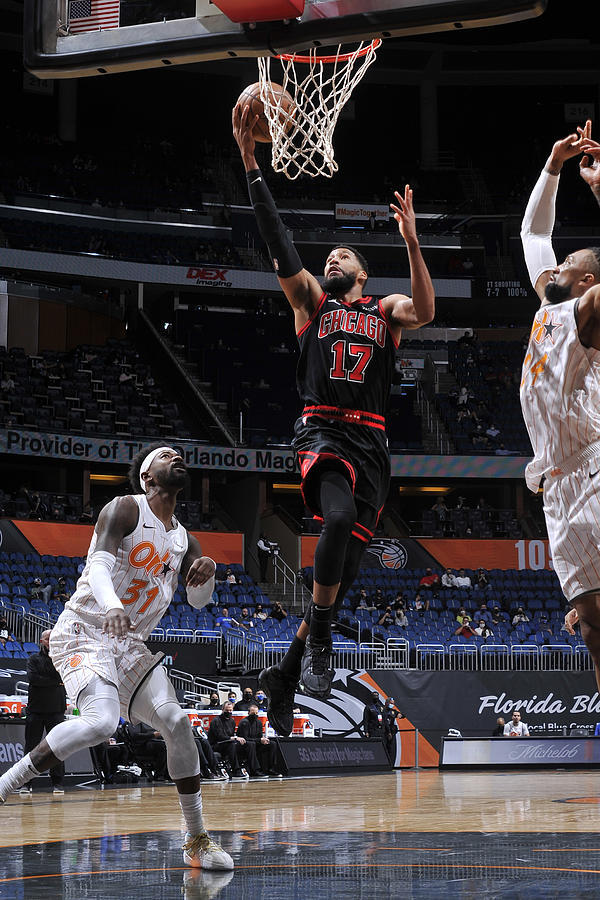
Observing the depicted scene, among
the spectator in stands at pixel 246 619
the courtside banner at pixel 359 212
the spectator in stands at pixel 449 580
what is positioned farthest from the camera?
the courtside banner at pixel 359 212

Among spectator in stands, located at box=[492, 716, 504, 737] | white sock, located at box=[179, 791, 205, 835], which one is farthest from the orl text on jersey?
spectator in stands, located at box=[492, 716, 504, 737]

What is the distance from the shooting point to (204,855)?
21.6 ft

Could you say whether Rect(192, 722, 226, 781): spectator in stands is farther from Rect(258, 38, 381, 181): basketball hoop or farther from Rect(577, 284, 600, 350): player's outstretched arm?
Rect(577, 284, 600, 350): player's outstretched arm

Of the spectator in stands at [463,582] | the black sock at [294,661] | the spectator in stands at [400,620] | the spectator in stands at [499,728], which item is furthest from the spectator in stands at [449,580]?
the black sock at [294,661]

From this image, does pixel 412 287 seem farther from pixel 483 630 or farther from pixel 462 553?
pixel 462 553

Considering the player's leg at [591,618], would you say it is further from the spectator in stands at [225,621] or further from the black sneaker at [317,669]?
the spectator in stands at [225,621]

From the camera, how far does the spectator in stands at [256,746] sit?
18.0m

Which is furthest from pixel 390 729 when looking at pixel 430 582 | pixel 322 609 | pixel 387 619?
pixel 322 609

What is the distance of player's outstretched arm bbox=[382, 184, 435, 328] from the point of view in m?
6.26

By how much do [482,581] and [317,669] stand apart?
24671 millimetres

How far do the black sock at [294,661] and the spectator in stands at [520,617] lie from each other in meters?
21.8

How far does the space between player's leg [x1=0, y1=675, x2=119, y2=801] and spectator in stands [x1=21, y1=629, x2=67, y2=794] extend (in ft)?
26.0

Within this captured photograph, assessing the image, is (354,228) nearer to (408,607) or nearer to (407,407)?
(407,407)

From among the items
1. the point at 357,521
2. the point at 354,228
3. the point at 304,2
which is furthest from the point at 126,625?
the point at 354,228
